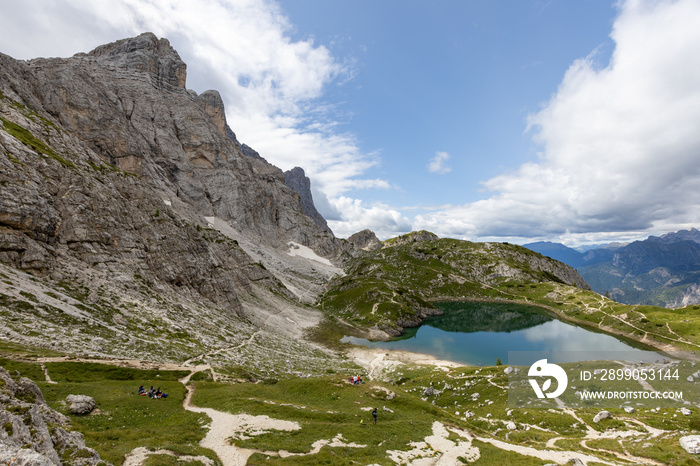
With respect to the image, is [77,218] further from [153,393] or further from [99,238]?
[153,393]

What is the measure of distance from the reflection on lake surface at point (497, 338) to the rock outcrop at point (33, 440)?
92.3 meters

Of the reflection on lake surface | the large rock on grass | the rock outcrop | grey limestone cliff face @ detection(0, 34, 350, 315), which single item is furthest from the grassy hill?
the rock outcrop

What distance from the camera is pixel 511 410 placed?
41156mm

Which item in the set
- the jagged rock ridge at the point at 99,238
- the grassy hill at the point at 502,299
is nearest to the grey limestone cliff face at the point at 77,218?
the jagged rock ridge at the point at 99,238

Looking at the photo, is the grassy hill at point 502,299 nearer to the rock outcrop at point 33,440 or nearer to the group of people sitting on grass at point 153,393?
the group of people sitting on grass at point 153,393

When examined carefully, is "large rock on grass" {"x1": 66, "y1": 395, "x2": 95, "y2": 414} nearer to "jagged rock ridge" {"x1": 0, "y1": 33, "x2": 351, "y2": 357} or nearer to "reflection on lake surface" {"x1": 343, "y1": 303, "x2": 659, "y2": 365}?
"jagged rock ridge" {"x1": 0, "y1": 33, "x2": 351, "y2": 357}

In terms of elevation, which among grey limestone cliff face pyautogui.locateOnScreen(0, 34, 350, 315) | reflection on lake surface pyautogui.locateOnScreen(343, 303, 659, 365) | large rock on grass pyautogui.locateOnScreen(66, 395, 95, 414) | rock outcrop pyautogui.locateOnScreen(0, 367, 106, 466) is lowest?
reflection on lake surface pyautogui.locateOnScreen(343, 303, 659, 365)

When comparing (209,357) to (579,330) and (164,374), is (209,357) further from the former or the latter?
(579,330)

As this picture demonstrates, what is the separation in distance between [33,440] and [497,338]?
134 m

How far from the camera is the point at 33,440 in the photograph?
46.7ft

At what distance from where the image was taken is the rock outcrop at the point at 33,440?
11.8 metres

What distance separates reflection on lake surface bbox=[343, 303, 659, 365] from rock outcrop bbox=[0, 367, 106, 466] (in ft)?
303

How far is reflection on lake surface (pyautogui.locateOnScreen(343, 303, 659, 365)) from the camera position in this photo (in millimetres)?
96125

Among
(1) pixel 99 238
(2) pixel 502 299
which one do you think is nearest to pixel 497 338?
(2) pixel 502 299
